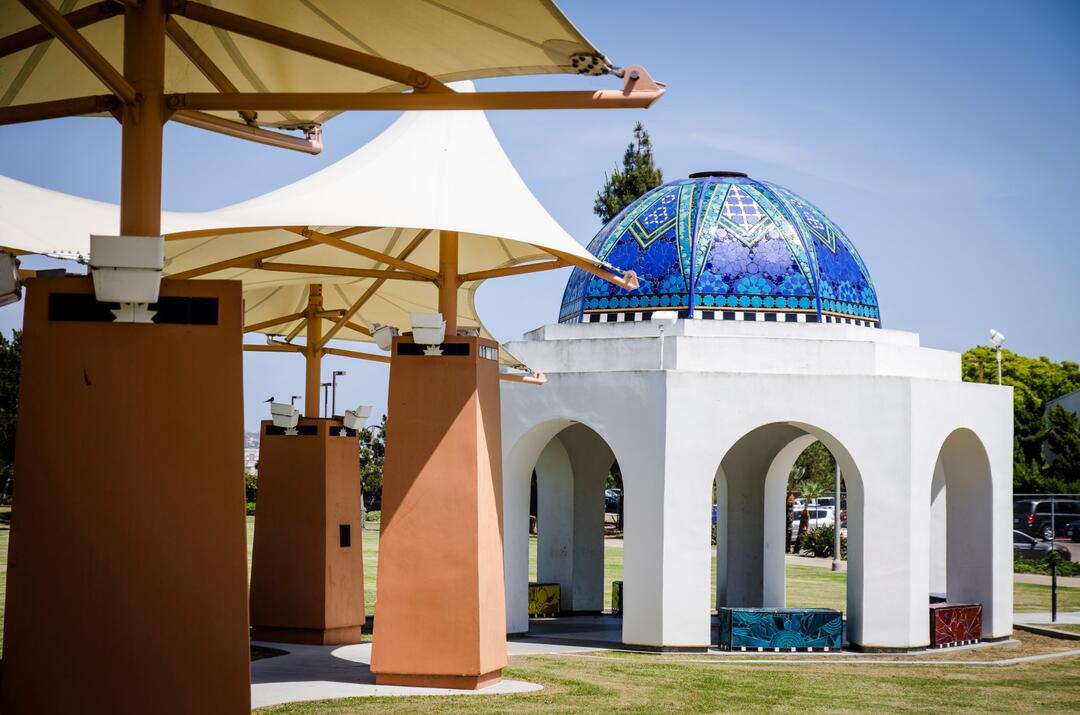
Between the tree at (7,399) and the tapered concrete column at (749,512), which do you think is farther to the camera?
the tree at (7,399)

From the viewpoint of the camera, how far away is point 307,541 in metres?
18.5

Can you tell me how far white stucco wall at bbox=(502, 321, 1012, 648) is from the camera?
18625mm

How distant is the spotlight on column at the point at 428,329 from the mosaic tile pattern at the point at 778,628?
735cm

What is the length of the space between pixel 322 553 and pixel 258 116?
8379 mm

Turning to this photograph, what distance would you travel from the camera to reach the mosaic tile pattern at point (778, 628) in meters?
18.9

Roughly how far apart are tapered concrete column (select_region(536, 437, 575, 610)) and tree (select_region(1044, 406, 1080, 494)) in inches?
A: 1134

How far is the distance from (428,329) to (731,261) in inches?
336

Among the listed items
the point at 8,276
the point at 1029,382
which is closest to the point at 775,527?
the point at 8,276

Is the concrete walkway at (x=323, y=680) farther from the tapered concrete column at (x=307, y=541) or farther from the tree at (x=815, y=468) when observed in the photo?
the tree at (x=815, y=468)

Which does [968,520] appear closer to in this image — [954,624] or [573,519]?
[954,624]

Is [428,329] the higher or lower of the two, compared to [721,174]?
lower

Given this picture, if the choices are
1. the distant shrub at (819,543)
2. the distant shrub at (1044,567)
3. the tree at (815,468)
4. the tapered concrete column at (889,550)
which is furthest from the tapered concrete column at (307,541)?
the tree at (815,468)

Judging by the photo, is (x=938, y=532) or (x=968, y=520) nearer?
(x=968, y=520)

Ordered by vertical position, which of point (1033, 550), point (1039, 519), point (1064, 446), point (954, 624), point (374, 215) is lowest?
point (1033, 550)
